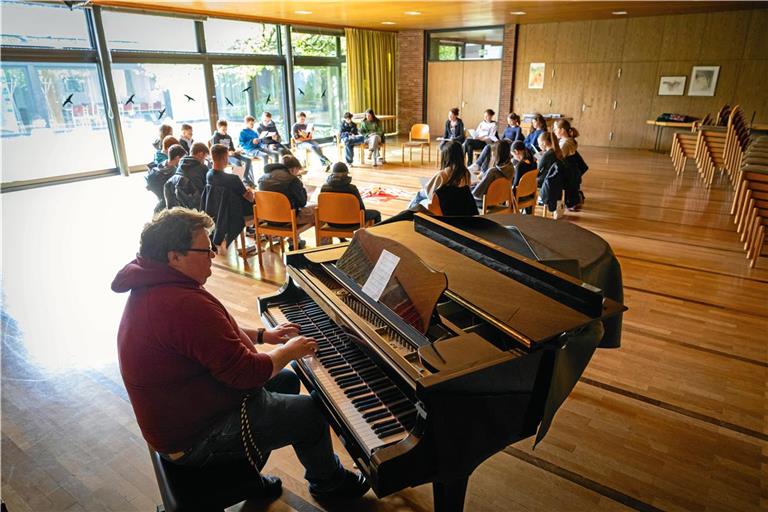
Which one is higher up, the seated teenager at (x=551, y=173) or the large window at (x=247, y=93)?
the large window at (x=247, y=93)

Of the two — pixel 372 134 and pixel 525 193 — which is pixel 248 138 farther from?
pixel 525 193

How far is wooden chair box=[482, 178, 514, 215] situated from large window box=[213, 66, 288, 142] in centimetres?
737

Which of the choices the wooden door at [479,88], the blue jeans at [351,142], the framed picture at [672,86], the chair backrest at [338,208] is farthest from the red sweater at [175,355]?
the wooden door at [479,88]

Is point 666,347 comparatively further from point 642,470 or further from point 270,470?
point 270,470

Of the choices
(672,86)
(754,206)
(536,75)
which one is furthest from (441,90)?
(754,206)

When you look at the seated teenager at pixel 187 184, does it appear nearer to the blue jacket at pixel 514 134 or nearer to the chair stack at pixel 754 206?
the blue jacket at pixel 514 134

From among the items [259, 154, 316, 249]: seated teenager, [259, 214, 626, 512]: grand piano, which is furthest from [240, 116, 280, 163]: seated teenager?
[259, 214, 626, 512]: grand piano

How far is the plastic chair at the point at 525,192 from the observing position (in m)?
5.18

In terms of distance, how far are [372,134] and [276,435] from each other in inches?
330

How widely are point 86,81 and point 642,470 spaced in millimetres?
9435

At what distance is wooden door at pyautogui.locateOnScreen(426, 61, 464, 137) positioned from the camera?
43.2 feet

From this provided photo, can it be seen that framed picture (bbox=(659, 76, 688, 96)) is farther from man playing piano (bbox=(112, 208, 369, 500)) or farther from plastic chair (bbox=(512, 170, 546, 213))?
man playing piano (bbox=(112, 208, 369, 500))

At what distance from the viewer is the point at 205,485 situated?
5.16 feet

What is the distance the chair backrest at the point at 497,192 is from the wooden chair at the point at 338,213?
4.18 feet
